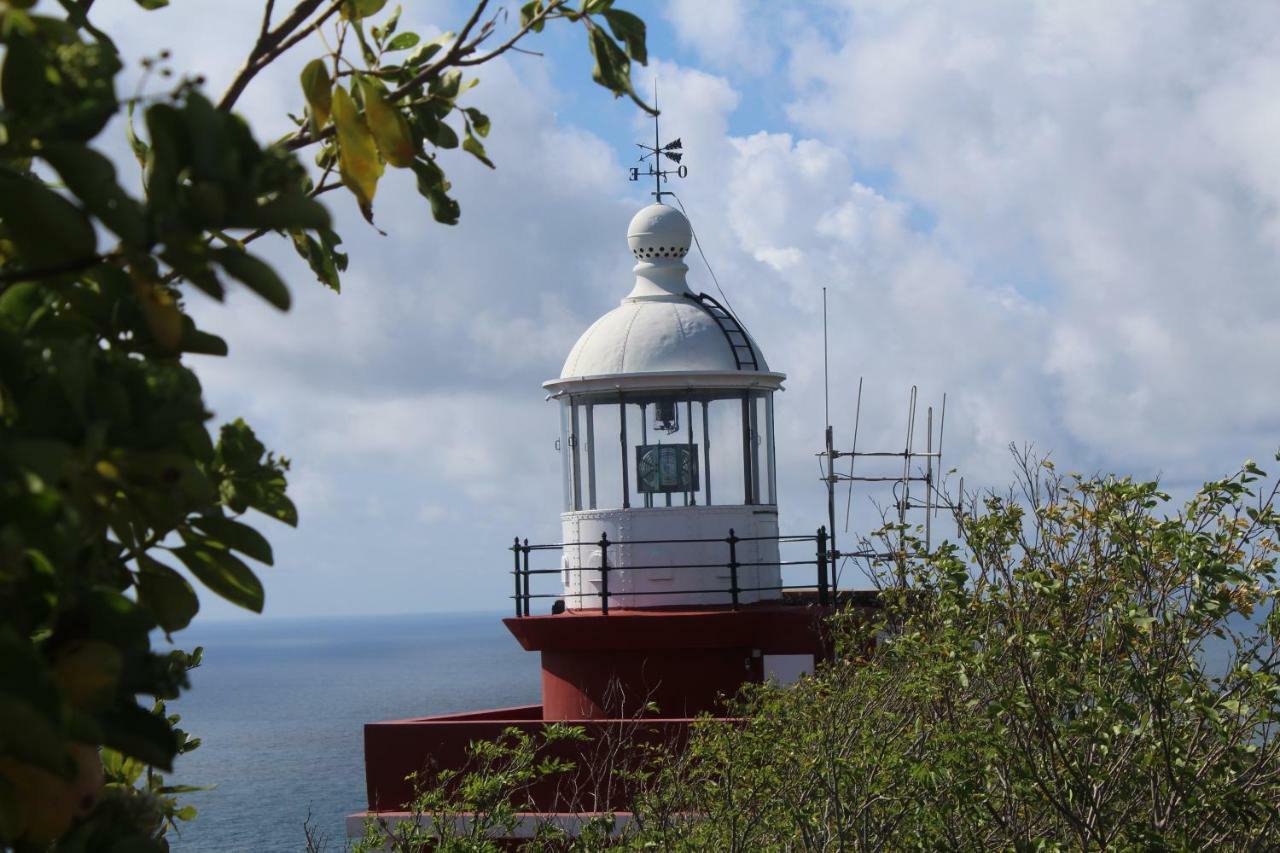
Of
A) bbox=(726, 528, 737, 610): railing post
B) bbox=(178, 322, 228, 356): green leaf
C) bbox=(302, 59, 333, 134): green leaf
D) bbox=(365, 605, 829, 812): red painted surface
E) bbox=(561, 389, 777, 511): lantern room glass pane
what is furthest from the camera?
bbox=(561, 389, 777, 511): lantern room glass pane

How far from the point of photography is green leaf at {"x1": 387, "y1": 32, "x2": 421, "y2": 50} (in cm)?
289

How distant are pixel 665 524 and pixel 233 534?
10609 millimetres

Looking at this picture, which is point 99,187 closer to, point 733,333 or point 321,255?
point 321,255

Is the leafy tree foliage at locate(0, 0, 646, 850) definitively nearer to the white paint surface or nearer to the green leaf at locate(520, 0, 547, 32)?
the green leaf at locate(520, 0, 547, 32)

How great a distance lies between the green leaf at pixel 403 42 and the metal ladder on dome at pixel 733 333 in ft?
31.9

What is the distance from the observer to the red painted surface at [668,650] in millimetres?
11594

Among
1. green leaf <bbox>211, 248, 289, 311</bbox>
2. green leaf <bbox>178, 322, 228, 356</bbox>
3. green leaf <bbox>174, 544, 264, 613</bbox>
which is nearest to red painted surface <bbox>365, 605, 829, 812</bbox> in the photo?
green leaf <bbox>174, 544, 264, 613</bbox>

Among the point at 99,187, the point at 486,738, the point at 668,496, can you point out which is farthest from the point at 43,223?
the point at 668,496

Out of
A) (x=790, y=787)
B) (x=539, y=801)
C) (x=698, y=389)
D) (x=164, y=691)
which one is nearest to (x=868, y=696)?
(x=790, y=787)

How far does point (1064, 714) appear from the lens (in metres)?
6.95

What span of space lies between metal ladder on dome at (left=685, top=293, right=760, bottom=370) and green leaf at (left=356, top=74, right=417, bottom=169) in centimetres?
1028

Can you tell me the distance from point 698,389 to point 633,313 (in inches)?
33.5

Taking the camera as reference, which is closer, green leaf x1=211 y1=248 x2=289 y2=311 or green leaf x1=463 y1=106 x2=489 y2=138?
green leaf x1=211 y1=248 x2=289 y2=311

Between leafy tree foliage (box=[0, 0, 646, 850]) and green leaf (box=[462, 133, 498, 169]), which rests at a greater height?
green leaf (box=[462, 133, 498, 169])
